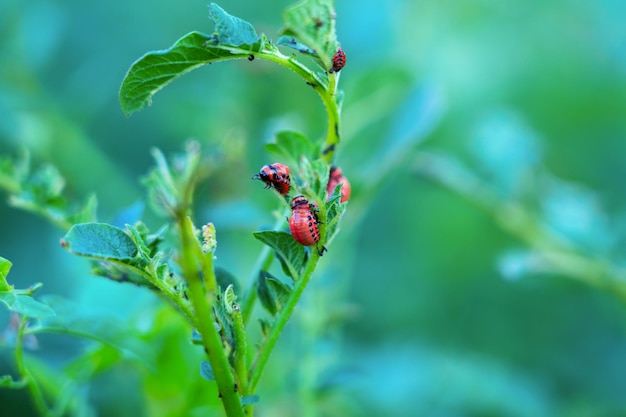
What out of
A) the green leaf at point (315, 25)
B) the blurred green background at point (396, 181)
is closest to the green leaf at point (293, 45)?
the green leaf at point (315, 25)

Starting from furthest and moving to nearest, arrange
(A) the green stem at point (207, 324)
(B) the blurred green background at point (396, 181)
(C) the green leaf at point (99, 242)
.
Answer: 1. (B) the blurred green background at point (396, 181)
2. (C) the green leaf at point (99, 242)
3. (A) the green stem at point (207, 324)

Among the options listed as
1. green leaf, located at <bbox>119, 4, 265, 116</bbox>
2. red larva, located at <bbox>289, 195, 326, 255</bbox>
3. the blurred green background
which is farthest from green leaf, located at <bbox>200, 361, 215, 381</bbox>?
the blurred green background

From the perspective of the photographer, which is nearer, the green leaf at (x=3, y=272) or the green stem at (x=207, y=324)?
the green stem at (x=207, y=324)

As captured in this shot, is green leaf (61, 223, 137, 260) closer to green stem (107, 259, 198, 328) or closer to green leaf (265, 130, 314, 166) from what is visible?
green stem (107, 259, 198, 328)

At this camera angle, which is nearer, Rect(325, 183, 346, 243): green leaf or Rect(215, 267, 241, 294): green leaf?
Rect(325, 183, 346, 243): green leaf

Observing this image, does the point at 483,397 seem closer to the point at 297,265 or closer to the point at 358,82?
the point at 358,82

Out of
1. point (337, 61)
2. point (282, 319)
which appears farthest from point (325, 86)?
point (282, 319)

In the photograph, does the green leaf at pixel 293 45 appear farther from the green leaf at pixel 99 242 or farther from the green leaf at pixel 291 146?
the green leaf at pixel 99 242

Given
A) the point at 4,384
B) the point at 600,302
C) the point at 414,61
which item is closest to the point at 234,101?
the point at 414,61
